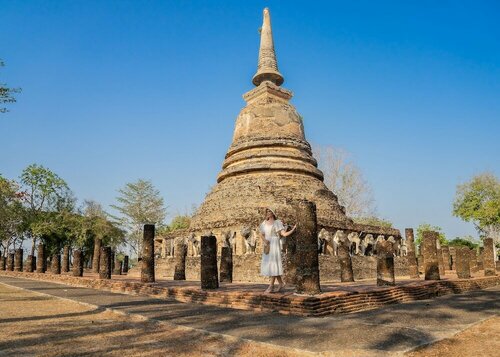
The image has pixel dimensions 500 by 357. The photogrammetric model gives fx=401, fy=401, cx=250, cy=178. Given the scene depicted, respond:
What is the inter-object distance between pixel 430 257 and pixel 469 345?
7935 millimetres

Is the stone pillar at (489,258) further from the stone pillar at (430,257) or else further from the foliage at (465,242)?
the foliage at (465,242)

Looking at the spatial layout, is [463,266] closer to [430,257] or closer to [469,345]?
[430,257]

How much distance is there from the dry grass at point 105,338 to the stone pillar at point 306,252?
2.59 m

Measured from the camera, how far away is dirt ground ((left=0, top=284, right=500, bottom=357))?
432 cm

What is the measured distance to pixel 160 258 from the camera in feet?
65.5

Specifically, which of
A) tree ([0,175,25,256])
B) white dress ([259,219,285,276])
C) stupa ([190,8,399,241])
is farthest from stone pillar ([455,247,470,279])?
tree ([0,175,25,256])

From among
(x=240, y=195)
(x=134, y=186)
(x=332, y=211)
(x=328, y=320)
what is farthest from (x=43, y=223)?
(x=328, y=320)

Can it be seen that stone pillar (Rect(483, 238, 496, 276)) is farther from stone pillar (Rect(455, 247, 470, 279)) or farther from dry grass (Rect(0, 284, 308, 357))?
dry grass (Rect(0, 284, 308, 357))

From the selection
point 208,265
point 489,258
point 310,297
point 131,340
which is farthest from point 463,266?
point 131,340

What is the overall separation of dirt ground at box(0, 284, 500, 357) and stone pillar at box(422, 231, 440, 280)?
19.0ft

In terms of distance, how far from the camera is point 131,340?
5004mm

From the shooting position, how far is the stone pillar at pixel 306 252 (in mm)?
7259

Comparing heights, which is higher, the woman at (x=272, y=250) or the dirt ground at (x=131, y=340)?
the woman at (x=272, y=250)

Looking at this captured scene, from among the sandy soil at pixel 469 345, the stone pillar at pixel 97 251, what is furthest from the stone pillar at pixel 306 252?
the stone pillar at pixel 97 251
